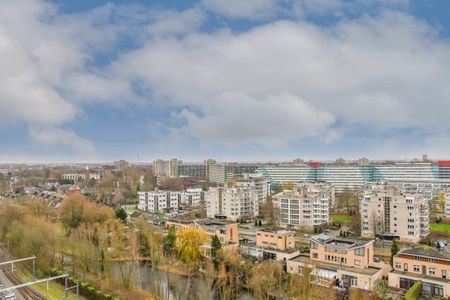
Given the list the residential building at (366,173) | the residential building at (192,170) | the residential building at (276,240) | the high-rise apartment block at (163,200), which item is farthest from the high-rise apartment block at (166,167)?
the residential building at (276,240)

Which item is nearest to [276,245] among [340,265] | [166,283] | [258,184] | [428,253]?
[340,265]

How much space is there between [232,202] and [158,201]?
689cm

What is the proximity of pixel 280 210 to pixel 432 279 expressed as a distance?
39.8ft

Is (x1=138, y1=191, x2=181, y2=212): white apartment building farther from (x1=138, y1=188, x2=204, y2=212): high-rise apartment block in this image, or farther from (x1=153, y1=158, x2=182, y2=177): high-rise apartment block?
(x1=153, y1=158, x2=182, y2=177): high-rise apartment block

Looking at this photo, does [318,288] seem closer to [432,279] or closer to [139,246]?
[432,279]

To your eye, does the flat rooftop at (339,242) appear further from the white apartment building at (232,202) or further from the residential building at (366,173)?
the residential building at (366,173)

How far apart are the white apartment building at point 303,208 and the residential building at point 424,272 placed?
31.4 ft

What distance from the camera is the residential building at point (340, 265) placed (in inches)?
459

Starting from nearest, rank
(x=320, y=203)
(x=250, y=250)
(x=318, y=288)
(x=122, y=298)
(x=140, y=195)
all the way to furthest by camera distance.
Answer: (x=318, y=288) → (x=122, y=298) → (x=250, y=250) → (x=320, y=203) → (x=140, y=195)

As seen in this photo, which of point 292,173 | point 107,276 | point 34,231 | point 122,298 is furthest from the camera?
point 292,173

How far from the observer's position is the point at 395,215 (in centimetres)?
1886

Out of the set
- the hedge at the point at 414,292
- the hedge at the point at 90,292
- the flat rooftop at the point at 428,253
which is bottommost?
the hedge at the point at 90,292

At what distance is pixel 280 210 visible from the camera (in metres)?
23.0

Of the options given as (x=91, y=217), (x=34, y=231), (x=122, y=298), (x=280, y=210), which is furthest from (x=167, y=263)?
(x=280, y=210)
